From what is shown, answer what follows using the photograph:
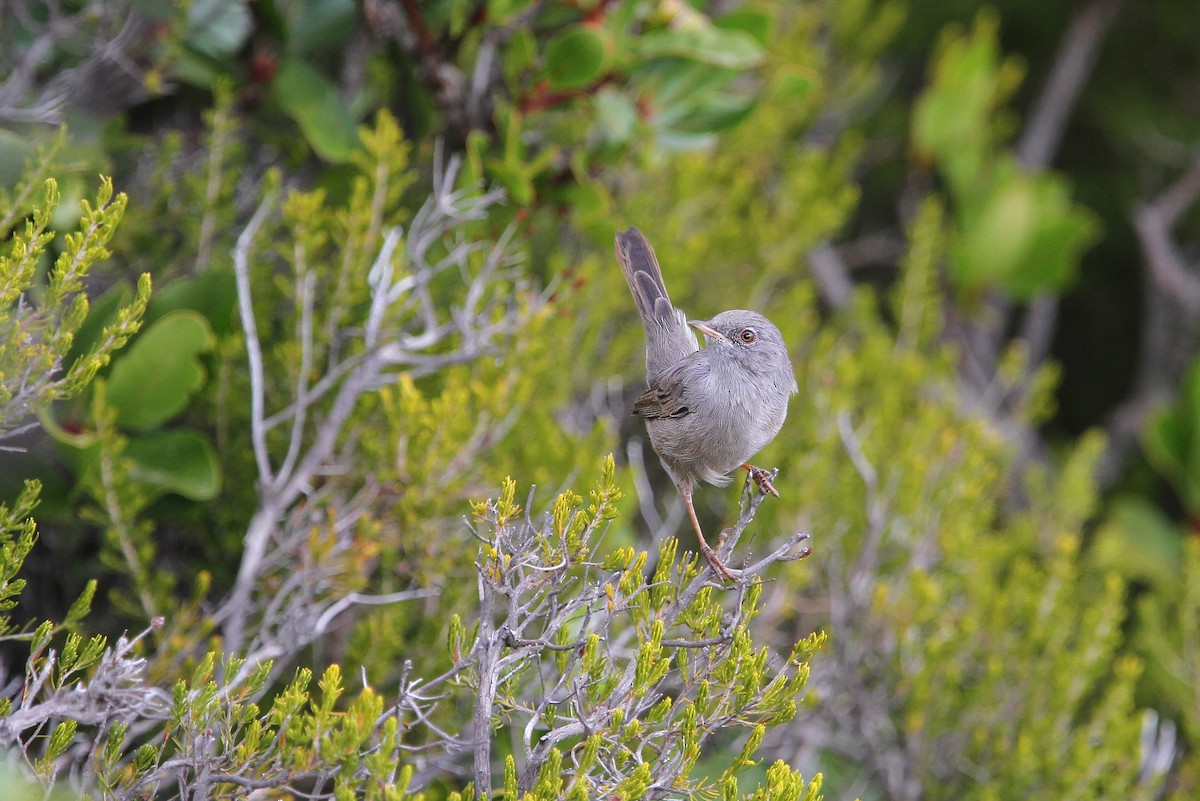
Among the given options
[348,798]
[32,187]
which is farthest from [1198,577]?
[32,187]

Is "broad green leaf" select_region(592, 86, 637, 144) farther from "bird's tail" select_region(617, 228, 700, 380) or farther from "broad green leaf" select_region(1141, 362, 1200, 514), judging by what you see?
"broad green leaf" select_region(1141, 362, 1200, 514)

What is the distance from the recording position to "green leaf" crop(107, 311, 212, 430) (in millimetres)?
2908

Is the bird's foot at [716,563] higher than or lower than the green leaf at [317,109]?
lower

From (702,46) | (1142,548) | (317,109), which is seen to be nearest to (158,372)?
(317,109)

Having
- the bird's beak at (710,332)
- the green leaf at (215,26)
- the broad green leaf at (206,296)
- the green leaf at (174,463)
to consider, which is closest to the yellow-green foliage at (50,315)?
the green leaf at (174,463)

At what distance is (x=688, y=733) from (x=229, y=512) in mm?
1903

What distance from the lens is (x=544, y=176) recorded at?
3949 mm

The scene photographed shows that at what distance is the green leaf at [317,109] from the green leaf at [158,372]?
0.93 metres

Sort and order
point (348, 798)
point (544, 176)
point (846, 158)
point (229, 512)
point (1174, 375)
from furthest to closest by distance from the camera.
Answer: point (1174, 375), point (846, 158), point (544, 176), point (229, 512), point (348, 798)

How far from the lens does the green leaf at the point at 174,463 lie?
301cm

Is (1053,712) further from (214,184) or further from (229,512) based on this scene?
(214,184)

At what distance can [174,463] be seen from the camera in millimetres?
3041

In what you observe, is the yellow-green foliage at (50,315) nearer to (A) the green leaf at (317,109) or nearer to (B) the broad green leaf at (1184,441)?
(A) the green leaf at (317,109)

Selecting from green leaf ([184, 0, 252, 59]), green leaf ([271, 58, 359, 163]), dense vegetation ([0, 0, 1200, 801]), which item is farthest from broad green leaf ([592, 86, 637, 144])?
green leaf ([184, 0, 252, 59])
